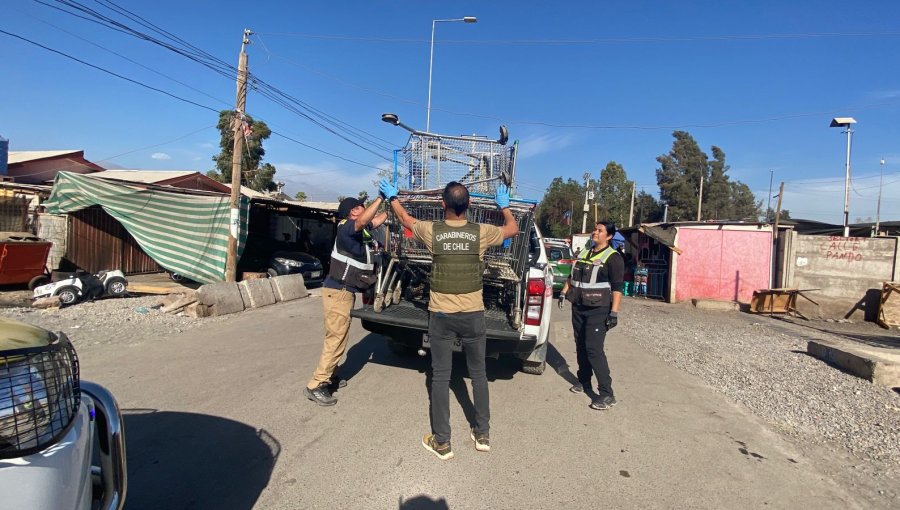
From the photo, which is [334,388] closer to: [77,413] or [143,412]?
[143,412]

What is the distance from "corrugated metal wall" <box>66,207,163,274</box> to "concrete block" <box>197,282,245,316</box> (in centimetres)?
610

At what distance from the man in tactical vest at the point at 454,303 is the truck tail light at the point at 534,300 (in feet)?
3.71

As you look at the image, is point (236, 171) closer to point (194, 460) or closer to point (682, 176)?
point (194, 460)

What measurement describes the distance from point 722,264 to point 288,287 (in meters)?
13.8

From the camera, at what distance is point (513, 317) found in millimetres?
5078

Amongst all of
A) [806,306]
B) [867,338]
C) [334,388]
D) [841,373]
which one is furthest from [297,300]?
[806,306]

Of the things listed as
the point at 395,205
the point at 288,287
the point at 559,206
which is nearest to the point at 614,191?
the point at 559,206

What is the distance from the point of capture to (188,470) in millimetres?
3404

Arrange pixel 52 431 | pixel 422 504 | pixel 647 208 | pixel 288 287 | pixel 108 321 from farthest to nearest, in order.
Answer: pixel 647 208
pixel 288 287
pixel 108 321
pixel 422 504
pixel 52 431

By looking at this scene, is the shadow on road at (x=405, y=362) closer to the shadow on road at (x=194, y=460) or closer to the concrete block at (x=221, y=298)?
the shadow on road at (x=194, y=460)

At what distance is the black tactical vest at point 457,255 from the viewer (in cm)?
383

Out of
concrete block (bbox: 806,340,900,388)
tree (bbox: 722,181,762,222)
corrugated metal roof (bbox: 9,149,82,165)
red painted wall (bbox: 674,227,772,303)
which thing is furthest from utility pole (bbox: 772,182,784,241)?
tree (bbox: 722,181,762,222)

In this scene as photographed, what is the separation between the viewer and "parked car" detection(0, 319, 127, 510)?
1.59 m

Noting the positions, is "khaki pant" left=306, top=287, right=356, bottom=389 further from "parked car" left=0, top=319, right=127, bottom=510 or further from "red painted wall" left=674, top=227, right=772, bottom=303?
"red painted wall" left=674, top=227, right=772, bottom=303
